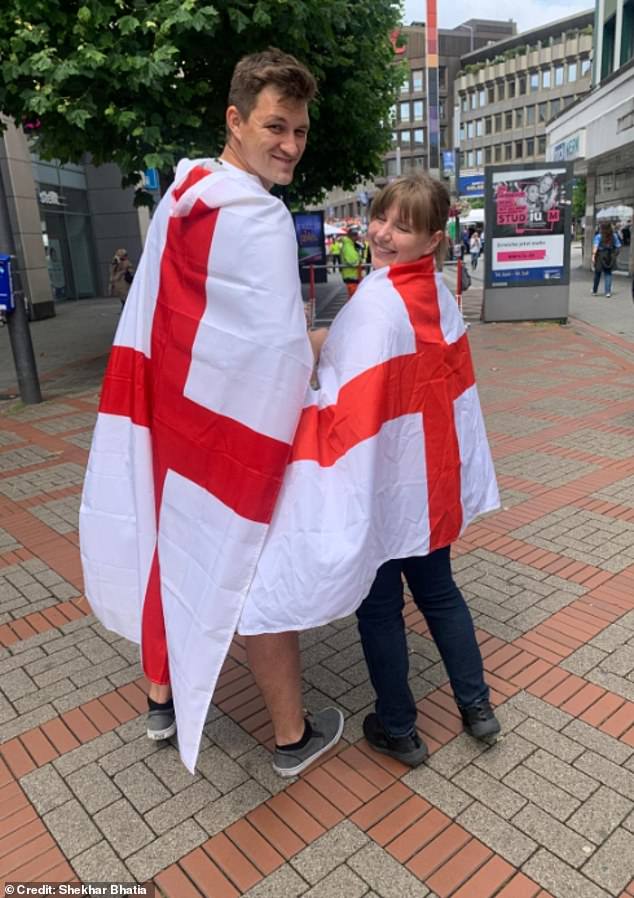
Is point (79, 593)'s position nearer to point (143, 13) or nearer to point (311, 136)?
point (143, 13)

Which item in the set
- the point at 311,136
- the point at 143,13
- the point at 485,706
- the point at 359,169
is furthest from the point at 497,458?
the point at 359,169

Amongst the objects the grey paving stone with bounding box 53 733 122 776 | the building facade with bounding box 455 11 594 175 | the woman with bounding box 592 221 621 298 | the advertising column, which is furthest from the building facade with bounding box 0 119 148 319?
the building facade with bounding box 455 11 594 175

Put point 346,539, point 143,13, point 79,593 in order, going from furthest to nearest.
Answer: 1. point 143,13
2. point 79,593
3. point 346,539

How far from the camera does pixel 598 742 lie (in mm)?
2486

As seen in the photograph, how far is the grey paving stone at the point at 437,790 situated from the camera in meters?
2.24

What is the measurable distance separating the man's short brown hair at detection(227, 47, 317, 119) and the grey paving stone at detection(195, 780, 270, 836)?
2.01 m

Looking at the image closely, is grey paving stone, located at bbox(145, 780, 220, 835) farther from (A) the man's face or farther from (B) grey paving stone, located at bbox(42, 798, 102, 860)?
(A) the man's face

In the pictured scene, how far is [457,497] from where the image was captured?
222 cm

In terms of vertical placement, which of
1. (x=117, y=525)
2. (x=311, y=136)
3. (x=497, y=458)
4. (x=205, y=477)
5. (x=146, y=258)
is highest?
(x=311, y=136)

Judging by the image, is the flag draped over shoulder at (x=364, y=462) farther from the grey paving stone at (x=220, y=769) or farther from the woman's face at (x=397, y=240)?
the grey paving stone at (x=220, y=769)

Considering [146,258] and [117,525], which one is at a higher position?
[146,258]

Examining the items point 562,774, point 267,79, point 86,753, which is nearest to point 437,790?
point 562,774

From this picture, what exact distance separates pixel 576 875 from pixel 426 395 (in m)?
1.36

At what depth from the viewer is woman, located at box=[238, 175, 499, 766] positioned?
195cm
